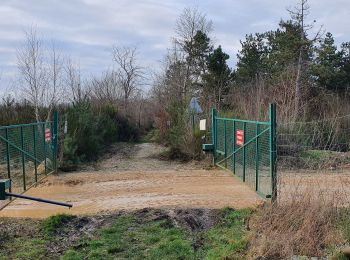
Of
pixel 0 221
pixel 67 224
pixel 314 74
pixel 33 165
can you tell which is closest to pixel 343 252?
pixel 67 224

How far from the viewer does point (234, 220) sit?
945 centimetres

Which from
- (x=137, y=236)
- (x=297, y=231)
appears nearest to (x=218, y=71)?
(x=137, y=236)

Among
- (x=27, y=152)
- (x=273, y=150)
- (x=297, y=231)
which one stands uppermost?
(x=273, y=150)

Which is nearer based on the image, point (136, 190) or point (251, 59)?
point (136, 190)

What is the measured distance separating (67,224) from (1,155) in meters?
3.12

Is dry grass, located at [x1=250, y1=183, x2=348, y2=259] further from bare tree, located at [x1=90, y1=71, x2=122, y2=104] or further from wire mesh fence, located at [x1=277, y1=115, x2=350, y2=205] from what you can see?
bare tree, located at [x1=90, y1=71, x2=122, y2=104]

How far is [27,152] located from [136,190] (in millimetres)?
3192

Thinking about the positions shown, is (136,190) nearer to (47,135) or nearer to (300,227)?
(47,135)

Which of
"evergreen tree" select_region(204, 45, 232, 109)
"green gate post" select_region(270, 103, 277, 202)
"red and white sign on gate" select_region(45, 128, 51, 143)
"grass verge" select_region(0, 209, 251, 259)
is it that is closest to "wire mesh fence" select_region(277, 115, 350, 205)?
"green gate post" select_region(270, 103, 277, 202)

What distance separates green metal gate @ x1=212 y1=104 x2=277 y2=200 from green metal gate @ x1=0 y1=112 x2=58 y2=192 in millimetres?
5495

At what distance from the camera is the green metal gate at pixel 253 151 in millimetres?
9445

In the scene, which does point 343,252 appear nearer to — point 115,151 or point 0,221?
point 0,221

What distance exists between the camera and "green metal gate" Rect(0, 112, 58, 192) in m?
11.7

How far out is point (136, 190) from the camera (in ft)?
45.0
